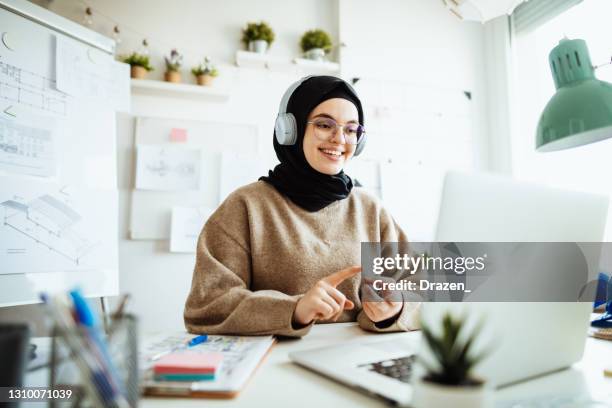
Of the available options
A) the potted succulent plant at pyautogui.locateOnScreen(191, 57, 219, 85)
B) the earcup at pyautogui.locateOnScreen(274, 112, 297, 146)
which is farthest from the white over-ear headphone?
the potted succulent plant at pyautogui.locateOnScreen(191, 57, 219, 85)

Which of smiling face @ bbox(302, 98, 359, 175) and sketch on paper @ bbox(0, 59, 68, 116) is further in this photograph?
sketch on paper @ bbox(0, 59, 68, 116)

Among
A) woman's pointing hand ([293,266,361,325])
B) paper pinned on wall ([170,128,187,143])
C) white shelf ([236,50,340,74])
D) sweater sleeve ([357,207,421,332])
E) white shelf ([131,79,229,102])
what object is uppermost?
white shelf ([236,50,340,74])

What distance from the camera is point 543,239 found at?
Result: 1.72ft

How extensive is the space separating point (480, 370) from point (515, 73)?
Answer: 9.38ft

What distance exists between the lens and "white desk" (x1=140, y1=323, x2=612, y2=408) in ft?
1.53

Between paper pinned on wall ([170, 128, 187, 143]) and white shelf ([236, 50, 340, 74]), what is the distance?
22.2 inches

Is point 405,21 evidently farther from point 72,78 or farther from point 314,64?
point 72,78

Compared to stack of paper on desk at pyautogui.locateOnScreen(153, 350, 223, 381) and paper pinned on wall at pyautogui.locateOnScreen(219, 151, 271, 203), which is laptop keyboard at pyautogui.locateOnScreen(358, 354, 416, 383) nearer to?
stack of paper on desk at pyautogui.locateOnScreen(153, 350, 223, 381)

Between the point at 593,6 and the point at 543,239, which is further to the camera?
the point at 593,6

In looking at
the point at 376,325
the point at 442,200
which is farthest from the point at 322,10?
the point at 442,200

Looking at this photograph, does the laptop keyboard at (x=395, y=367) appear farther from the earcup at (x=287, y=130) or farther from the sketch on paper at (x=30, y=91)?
the sketch on paper at (x=30, y=91)

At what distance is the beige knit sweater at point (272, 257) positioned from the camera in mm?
803

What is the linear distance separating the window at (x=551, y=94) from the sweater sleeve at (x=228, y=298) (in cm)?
168

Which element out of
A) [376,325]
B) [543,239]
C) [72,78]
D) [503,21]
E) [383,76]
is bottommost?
[376,325]
